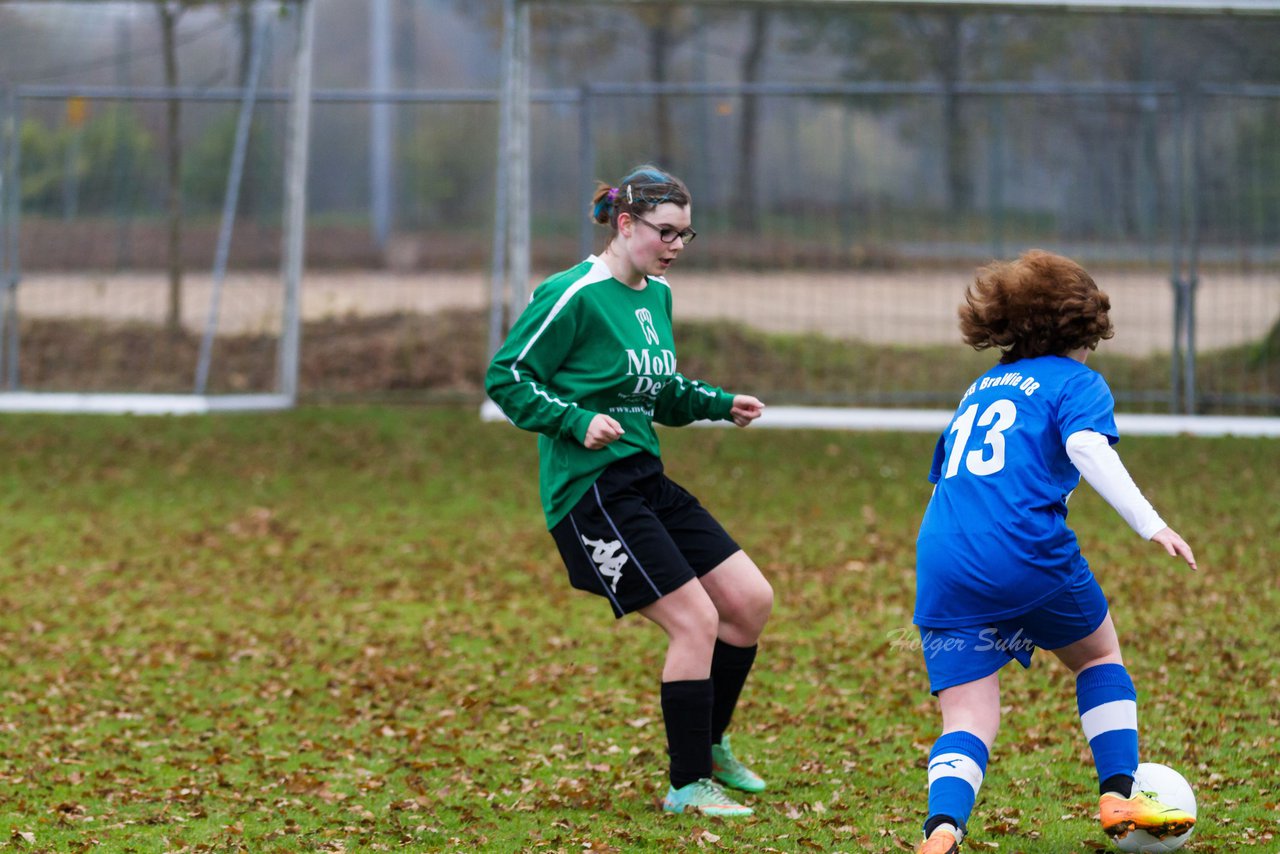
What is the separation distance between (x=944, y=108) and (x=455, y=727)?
9377mm

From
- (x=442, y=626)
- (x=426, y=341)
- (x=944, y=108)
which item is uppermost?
(x=944, y=108)

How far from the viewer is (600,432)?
4.30m

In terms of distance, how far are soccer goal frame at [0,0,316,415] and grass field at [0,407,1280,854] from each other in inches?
49.2

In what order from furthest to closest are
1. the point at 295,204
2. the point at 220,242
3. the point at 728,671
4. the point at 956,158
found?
the point at 220,242 → the point at 956,158 → the point at 295,204 → the point at 728,671

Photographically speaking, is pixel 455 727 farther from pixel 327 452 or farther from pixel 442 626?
pixel 327 452

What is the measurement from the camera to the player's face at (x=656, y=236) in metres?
4.52

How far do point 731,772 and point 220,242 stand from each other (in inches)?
408

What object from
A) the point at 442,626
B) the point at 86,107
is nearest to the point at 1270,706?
the point at 442,626

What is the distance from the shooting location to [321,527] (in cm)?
988

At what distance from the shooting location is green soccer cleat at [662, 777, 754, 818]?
15.0 feet

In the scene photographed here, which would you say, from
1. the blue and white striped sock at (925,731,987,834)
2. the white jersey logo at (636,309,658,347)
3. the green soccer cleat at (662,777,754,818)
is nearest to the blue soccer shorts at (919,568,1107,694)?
the blue and white striped sock at (925,731,987,834)

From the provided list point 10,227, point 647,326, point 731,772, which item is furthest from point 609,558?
point 10,227

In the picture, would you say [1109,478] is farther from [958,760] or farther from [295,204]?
[295,204]

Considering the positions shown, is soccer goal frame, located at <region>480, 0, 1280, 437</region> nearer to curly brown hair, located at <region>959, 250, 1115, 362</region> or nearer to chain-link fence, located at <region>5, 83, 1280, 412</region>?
chain-link fence, located at <region>5, 83, 1280, 412</region>
